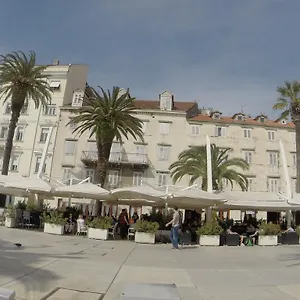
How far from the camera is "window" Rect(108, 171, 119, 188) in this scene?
134ft

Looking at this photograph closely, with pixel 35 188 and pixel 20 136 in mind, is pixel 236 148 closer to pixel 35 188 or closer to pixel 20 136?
pixel 20 136

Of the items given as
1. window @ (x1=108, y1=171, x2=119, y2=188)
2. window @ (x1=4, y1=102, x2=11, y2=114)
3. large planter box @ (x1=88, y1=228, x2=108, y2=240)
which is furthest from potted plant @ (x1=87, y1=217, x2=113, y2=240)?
window @ (x1=4, y1=102, x2=11, y2=114)

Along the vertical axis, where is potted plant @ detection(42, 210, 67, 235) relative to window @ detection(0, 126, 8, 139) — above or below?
below

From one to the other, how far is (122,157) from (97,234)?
2393 centimetres

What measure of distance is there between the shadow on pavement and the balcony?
29.4 metres

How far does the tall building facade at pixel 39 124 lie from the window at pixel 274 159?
25.5 meters

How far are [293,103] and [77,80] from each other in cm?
2728

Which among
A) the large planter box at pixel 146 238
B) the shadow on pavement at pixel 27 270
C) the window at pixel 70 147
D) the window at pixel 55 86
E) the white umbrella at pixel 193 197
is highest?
the window at pixel 55 86

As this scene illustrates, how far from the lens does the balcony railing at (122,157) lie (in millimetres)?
40569

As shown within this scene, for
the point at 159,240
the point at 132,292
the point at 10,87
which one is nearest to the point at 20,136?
the point at 10,87

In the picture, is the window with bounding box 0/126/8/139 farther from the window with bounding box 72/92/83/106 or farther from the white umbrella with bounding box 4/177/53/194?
the white umbrella with bounding box 4/177/53/194

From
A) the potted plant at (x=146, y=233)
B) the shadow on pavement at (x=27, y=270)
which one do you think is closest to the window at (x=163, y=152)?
the potted plant at (x=146, y=233)

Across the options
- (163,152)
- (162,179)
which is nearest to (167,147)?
(163,152)

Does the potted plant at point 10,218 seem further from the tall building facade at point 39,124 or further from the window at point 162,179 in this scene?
the window at point 162,179
